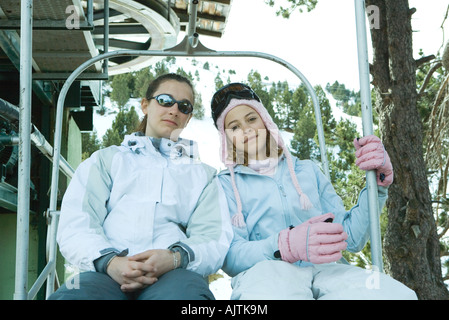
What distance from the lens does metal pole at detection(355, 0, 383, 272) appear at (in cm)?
175

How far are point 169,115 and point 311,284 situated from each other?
911mm

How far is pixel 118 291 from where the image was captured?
1.64 metres

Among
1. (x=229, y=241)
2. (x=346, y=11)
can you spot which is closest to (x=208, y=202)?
(x=229, y=241)

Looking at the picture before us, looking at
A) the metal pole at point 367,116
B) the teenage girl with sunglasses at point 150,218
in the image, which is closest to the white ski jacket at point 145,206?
the teenage girl with sunglasses at point 150,218

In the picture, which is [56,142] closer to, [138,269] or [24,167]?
[24,167]

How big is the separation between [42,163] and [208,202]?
15.1 ft

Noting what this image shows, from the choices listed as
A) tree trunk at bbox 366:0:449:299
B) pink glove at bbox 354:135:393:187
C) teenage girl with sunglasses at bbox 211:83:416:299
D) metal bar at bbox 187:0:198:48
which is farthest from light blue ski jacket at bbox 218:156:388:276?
tree trunk at bbox 366:0:449:299

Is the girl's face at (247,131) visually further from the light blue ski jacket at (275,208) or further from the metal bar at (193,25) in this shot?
the metal bar at (193,25)

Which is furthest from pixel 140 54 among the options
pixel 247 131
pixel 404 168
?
pixel 404 168

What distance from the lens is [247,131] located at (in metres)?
2.21

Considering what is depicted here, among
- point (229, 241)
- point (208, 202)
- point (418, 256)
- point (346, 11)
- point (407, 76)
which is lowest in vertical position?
point (418, 256)

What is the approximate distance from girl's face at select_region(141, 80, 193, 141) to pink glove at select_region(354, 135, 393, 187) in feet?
2.53

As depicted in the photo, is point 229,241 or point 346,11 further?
point 346,11

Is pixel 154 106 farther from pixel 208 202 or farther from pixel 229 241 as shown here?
pixel 229 241
